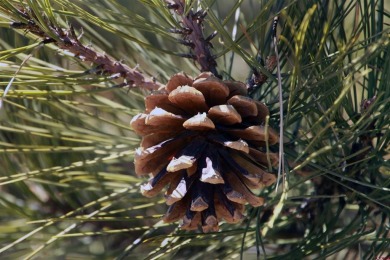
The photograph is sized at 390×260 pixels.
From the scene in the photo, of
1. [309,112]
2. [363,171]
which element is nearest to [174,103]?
[309,112]

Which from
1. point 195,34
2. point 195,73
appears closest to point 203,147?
point 195,34

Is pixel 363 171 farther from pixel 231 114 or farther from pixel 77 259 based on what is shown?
pixel 77 259

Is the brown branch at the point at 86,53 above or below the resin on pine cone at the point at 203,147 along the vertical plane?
above

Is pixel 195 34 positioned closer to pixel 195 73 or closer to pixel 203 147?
pixel 203 147
